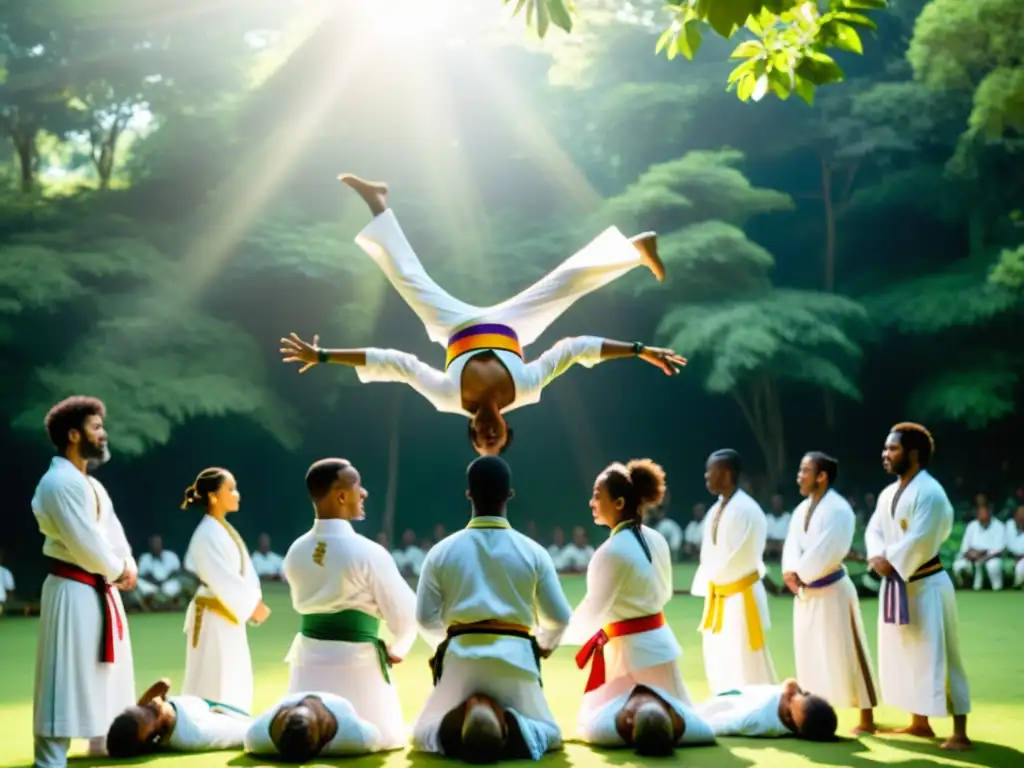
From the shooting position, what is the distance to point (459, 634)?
194 inches

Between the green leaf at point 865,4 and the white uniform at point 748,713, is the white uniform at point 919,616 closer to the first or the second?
the white uniform at point 748,713

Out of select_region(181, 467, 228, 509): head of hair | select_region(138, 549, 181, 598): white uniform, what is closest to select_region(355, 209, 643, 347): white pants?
select_region(181, 467, 228, 509): head of hair

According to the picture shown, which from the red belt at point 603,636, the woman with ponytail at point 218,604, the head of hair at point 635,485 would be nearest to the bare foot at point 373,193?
the woman with ponytail at point 218,604

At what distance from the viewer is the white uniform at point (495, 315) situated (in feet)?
19.2

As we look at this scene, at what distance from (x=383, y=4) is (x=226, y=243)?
12.7 ft

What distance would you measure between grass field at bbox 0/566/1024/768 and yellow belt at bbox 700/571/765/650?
608 mm

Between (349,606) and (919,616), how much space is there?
2.72m

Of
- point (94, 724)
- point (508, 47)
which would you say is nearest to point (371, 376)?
point (94, 724)

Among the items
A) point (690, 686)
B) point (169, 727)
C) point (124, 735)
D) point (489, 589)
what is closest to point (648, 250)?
point (489, 589)

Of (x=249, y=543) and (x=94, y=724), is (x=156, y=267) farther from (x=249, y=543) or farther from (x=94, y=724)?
(x=94, y=724)

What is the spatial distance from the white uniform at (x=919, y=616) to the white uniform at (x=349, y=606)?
7.69 ft

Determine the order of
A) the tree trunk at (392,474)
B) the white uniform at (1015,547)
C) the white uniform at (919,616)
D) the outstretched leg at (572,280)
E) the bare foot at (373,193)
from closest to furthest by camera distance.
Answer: the white uniform at (919,616)
the outstretched leg at (572,280)
the bare foot at (373,193)
the white uniform at (1015,547)
the tree trunk at (392,474)

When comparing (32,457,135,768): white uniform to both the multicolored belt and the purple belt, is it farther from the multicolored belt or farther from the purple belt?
the purple belt

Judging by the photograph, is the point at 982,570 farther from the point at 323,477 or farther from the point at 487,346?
the point at 323,477
